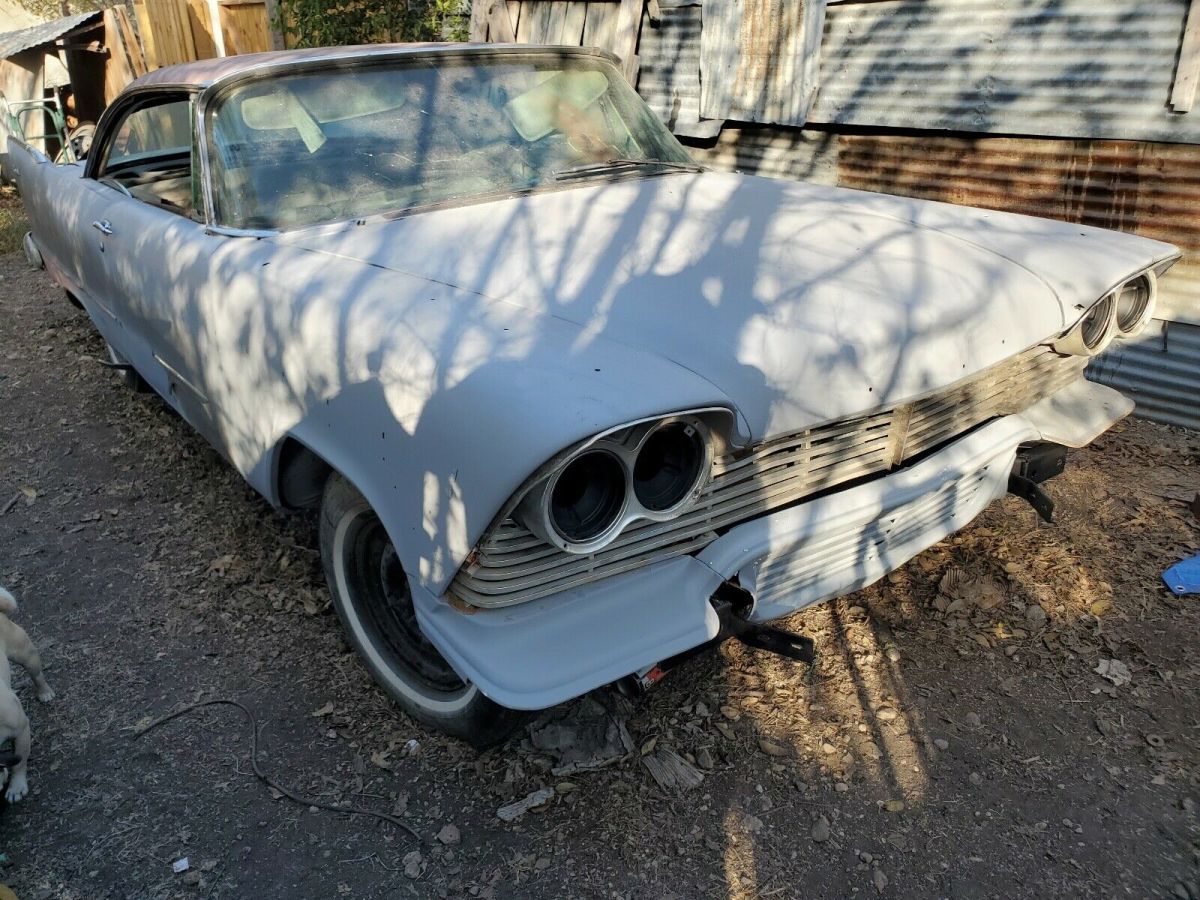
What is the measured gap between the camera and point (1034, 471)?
270cm

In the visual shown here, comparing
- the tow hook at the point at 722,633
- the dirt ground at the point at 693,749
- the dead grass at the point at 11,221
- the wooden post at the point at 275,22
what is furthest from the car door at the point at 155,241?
the wooden post at the point at 275,22

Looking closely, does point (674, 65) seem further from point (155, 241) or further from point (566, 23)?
point (155, 241)

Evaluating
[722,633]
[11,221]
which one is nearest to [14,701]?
[722,633]

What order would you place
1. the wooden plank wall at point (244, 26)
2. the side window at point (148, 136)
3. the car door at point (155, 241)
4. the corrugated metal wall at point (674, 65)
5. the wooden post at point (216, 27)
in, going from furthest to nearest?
the wooden post at point (216, 27), the wooden plank wall at point (244, 26), the corrugated metal wall at point (674, 65), the side window at point (148, 136), the car door at point (155, 241)

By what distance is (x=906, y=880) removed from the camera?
2033 millimetres

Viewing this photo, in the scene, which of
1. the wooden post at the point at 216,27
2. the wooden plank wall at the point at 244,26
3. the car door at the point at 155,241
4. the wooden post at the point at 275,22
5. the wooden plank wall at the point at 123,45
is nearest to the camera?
the car door at the point at 155,241

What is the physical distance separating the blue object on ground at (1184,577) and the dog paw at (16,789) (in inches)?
132

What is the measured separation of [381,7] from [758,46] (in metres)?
4.49

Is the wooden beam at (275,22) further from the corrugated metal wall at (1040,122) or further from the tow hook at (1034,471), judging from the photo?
the tow hook at (1034,471)

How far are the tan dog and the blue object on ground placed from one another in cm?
332

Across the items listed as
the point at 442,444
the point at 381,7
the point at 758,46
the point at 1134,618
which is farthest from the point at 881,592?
the point at 381,7

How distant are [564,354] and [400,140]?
1.45 meters

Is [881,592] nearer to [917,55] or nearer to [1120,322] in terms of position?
[1120,322]

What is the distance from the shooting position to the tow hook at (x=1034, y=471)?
8.81 ft
